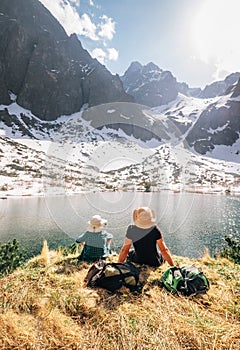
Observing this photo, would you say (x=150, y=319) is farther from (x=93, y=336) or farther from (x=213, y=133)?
(x=213, y=133)

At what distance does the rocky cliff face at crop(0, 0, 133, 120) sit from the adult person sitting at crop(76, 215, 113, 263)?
457 ft

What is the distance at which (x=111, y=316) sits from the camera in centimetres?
277

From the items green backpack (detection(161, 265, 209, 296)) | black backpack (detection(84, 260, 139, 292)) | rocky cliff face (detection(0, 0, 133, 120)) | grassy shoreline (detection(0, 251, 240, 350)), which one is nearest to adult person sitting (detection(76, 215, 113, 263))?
grassy shoreline (detection(0, 251, 240, 350))

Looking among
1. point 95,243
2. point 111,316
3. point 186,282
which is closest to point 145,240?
point 186,282

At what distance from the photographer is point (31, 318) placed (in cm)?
274

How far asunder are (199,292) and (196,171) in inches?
4726

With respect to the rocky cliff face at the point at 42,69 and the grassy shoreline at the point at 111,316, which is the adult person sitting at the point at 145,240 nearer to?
the grassy shoreline at the point at 111,316

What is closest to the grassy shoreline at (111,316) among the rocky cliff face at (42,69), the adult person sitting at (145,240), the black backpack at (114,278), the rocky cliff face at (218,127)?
the black backpack at (114,278)

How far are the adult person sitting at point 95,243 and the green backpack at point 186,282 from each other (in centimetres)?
221

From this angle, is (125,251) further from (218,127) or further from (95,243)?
(218,127)

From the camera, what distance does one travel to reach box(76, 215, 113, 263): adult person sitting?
5.43 meters

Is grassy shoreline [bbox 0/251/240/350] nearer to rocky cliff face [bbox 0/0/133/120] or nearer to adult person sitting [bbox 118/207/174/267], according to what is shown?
adult person sitting [bbox 118/207/174/267]

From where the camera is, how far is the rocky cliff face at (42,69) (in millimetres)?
124375

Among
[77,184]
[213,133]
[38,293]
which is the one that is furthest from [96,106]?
[38,293]
